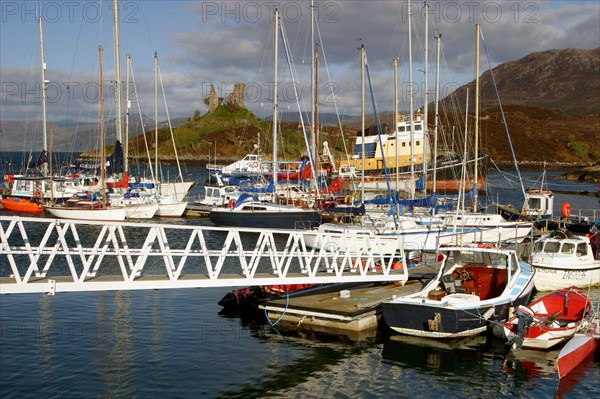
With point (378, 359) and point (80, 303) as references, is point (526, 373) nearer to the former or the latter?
point (378, 359)

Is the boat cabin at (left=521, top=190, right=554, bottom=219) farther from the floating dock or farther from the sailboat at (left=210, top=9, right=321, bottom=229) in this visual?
the floating dock

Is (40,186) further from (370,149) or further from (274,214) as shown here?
(370,149)

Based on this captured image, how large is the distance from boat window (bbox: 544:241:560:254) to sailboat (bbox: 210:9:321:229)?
806 inches

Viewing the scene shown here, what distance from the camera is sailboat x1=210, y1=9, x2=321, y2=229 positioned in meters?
49.6

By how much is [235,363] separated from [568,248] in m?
17.0

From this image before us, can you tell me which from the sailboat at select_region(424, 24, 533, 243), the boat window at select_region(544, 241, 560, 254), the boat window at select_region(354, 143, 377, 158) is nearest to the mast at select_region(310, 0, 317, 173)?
the sailboat at select_region(424, 24, 533, 243)

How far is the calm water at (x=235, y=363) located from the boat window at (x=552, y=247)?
9236 mm

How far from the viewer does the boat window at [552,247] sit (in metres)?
30.0

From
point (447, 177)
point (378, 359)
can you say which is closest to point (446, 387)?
point (378, 359)

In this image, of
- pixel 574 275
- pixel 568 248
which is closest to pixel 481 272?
pixel 574 275

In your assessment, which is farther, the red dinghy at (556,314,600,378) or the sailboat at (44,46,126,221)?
the sailboat at (44,46,126,221)

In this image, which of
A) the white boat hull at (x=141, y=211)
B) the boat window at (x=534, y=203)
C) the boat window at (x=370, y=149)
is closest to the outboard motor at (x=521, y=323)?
the boat window at (x=534, y=203)

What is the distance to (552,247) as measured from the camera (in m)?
30.2

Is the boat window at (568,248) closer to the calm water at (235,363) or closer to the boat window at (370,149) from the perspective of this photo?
the calm water at (235,363)
